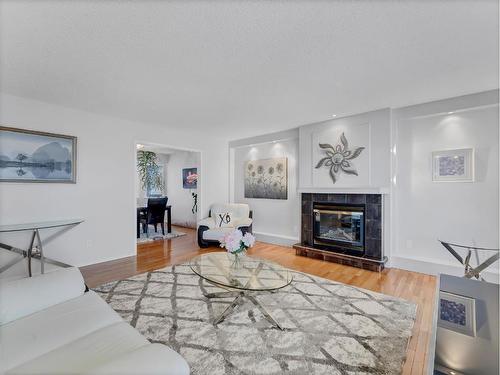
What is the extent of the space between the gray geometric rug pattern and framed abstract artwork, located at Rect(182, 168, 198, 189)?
4.42 metres

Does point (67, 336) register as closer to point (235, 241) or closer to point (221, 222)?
point (235, 241)

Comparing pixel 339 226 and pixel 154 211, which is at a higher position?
pixel 154 211

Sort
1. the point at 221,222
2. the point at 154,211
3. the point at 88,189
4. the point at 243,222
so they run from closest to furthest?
the point at 88,189 → the point at 243,222 → the point at 221,222 → the point at 154,211

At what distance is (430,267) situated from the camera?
3475mm

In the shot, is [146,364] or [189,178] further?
[189,178]

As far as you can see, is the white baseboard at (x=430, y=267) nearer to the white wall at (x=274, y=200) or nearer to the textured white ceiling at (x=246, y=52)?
the white wall at (x=274, y=200)

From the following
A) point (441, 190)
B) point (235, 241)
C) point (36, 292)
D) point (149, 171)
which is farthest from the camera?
point (149, 171)

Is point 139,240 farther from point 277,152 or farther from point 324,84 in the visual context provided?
point 324,84

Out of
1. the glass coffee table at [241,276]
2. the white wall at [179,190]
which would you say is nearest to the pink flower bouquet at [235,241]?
the glass coffee table at [241,276]

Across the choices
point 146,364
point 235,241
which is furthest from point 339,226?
point 146,364

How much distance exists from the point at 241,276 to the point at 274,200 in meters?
3.21

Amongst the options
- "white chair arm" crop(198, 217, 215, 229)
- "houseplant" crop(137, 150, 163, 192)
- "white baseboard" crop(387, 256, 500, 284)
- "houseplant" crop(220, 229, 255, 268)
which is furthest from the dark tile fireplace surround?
"houseplant" crop(137, 150, 163, 192)

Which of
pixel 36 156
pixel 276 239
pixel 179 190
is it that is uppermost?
pixel 36 156

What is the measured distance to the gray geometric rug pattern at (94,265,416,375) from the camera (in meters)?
1.73
